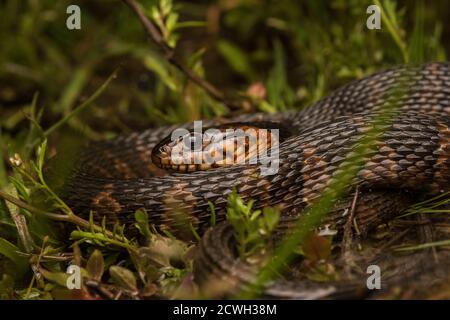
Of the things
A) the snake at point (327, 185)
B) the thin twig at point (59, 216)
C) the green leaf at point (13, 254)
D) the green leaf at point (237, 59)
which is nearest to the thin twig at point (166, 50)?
the snake at point (327, 185)

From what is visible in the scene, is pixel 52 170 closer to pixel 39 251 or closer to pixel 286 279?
pixel 39 251

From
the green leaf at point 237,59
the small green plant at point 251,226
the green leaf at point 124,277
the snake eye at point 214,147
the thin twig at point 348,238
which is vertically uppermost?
the green leaf at point 237,59

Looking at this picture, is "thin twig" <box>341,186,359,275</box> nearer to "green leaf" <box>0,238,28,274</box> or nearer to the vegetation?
the vegetation

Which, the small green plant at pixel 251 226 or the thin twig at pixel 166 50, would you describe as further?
the thin twig at pixel 166 50

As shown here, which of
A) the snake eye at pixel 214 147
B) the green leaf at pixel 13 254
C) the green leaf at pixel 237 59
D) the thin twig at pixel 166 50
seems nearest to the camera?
the green leaf at pixel 13 254

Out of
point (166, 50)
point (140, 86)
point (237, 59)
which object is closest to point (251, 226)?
point (166, 50)

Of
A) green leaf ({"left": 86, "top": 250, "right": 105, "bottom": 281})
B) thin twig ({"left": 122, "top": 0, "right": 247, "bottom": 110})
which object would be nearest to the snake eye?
thin twig ({"left": 122, "top": 0, "right": 247, "bottom": 110})

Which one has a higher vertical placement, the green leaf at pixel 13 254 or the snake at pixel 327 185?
the snake at pixel 327 185

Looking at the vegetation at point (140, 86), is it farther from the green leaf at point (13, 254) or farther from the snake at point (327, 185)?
the snake at point (327, 185)

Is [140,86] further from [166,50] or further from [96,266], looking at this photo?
[96,266]

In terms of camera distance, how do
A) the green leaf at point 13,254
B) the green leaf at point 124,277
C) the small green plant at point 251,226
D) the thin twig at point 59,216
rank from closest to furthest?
1. the small green plant at point 251,226
2. the green leaf at point 124,277
3. the thin twig at point 59,216
4. the green leaf at point 13,254
